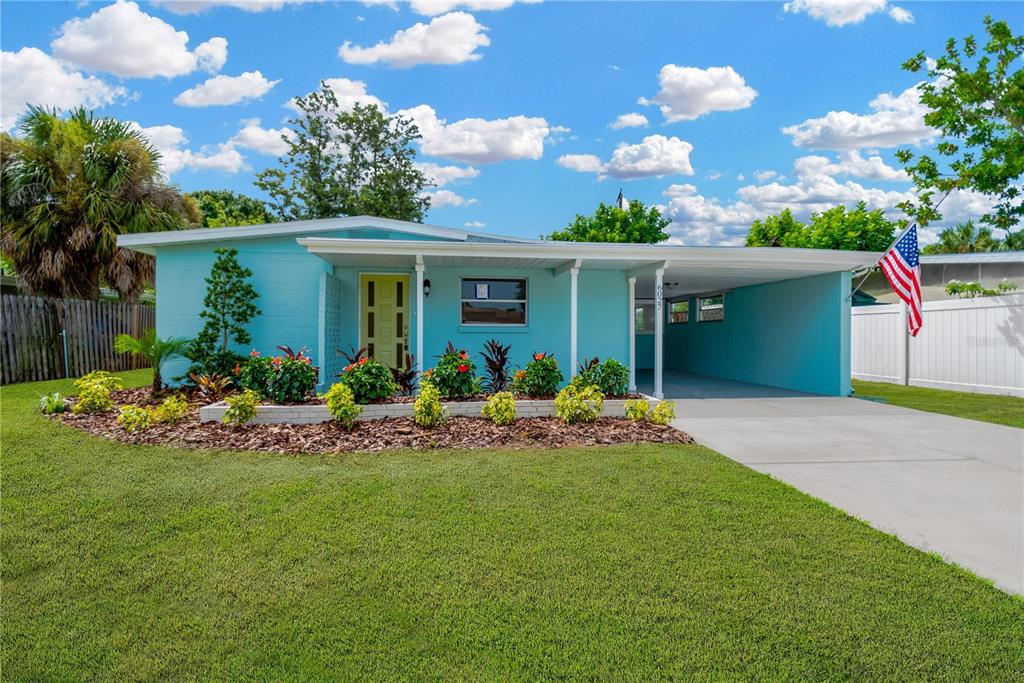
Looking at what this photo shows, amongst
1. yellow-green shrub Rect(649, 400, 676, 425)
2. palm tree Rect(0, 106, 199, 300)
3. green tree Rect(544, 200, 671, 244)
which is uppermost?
green tree Rect(544, 200, 671, 244)

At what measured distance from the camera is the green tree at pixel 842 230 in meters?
22.8

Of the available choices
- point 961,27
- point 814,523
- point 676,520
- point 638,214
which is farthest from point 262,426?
point 638,214

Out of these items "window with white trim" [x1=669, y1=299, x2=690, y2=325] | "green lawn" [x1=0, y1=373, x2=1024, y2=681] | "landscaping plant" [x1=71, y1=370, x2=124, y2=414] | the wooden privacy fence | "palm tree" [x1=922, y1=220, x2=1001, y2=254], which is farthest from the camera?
"palm tree" [x1=922, y1=220, x2=1001, y2=254]

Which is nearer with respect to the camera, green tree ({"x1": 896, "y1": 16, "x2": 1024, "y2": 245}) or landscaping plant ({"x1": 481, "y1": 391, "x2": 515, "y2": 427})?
landscaping plant ({"x1": 481, "y1": 391, "x2": 515, "y2": 427})

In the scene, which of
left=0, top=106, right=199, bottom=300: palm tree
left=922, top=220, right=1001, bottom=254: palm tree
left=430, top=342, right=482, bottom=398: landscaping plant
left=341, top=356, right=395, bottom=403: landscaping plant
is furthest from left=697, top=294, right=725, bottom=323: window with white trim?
left=922, top=220, right=1001, bottom=254: palm tree

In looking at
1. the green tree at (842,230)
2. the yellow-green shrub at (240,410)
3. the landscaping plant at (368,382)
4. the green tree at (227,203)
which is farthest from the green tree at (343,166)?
the yellow-green shrub at (240,410)

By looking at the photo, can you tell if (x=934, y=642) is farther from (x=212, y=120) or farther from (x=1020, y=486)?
(x=212, y=120)

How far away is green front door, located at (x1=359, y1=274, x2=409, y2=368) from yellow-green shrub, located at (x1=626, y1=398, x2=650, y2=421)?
15.2ft

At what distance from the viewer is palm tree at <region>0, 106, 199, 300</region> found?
12391 mm

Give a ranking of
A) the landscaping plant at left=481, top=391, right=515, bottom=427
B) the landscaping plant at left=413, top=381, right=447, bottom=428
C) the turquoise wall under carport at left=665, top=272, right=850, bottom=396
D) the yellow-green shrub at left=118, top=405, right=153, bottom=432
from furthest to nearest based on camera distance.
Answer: the turquoise wall under carport at left=665, top=272, right=850, bottom=396 < the landscaping plant at left=481, top=391, right=515, bottom=427 < the landscaping plant at left=413, top=381, right=447, bottom=428 < the yellow-green shrub at left=118, top=405, right=153, bottom=432

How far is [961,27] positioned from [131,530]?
19.7m

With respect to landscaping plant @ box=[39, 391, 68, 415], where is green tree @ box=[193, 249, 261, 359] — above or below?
above

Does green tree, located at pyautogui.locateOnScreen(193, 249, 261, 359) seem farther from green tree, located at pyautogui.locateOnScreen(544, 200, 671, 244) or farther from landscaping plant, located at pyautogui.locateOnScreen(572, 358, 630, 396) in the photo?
green tree, located at pyautogui.locateOnScreen(544, 200, 671, 244)

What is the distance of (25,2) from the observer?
23.4ft
